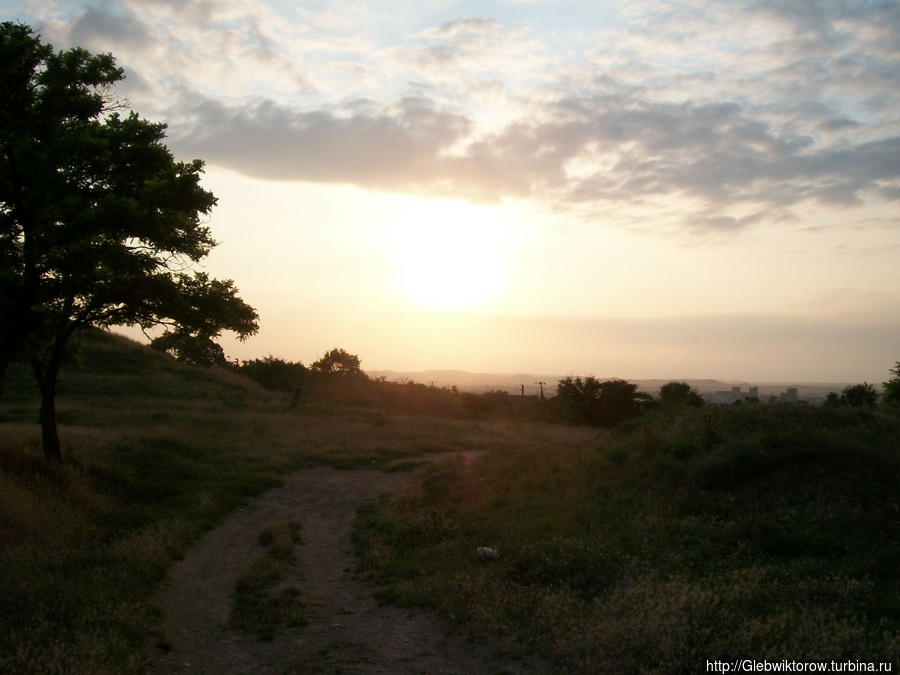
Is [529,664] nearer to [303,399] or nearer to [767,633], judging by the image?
[767,633]

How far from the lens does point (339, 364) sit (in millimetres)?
67688

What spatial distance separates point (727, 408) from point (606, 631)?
34.4 feet

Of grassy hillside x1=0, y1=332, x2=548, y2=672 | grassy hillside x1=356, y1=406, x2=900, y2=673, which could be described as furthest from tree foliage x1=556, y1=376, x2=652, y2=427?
grassy hillside x1=356, y1=406, x2=900, y2=673

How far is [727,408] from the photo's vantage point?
16312 millimetres

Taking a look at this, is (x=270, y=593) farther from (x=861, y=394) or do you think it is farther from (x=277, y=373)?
(x=277, y=373)

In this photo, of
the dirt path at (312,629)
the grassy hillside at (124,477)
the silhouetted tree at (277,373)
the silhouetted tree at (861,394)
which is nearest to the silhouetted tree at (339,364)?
the silhouetted tree at (277,373)

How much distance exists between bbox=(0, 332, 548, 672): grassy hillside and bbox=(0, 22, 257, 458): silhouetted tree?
230 centimetres

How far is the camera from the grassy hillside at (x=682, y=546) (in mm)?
6793

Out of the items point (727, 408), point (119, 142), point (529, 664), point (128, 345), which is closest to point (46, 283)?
point (119, 142)

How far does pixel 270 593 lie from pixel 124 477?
311 inches

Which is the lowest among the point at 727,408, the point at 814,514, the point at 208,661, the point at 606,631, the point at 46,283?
the point at 208,661

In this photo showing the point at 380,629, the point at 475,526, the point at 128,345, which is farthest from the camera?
the point at 128,345

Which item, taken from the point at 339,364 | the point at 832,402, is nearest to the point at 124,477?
the point at 832,402

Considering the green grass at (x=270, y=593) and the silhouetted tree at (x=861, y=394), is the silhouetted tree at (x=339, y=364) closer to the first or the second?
the silhouetted tree at (x=861, y=394)
